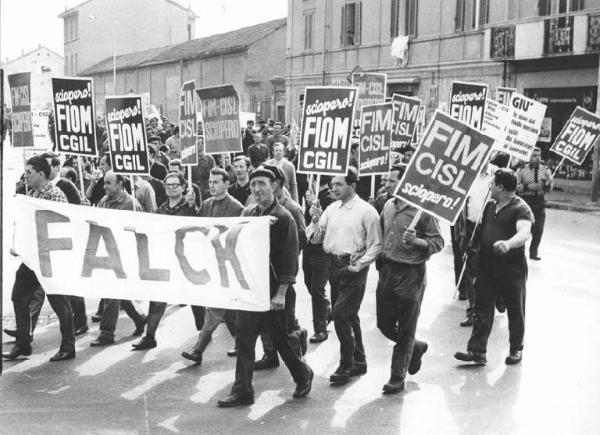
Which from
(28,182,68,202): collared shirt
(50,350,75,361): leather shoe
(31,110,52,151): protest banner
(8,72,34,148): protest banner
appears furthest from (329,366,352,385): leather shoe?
(31,110,52,151): protest banner

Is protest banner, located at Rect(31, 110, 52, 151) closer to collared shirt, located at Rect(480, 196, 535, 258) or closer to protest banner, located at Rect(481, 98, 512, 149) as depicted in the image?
protest banner, located at Rect(481, 98, 512, 149)

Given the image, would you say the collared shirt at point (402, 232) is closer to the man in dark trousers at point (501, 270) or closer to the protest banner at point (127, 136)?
the man in dark trousers at point (501, 270)

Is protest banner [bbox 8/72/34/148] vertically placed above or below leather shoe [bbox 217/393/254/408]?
above

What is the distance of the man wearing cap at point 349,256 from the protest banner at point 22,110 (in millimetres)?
6478

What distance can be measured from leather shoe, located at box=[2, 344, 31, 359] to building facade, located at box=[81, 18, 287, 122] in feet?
117

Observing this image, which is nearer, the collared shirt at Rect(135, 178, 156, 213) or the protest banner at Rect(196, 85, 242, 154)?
the collared shirt at Rect(135, 178, 156, 213)

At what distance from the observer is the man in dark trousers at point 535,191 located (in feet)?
44.3

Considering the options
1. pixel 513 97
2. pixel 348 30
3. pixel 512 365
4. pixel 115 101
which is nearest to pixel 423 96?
pixel 348 30

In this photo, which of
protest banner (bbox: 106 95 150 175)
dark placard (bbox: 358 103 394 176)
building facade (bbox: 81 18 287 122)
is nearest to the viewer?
protest banner (bbox: 106 95 150 175)

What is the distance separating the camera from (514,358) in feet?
25.9

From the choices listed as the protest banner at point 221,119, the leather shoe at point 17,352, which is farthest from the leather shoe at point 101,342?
the protest banner at point 221,119

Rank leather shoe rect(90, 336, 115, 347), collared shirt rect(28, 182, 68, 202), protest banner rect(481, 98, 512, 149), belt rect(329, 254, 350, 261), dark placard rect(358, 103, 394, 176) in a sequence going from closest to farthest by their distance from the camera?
belt rect(329, 254, 350, 261), collared shirt rect(28, 182, 68, 202), leather shoe rect(90, 336, 115, 347), dark placard rect(358, 103, 394, 176), protest banner rect(481, 98, 512, 149)

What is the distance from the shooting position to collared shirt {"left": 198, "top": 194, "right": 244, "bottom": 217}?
829 centimetres

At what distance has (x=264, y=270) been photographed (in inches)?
266
